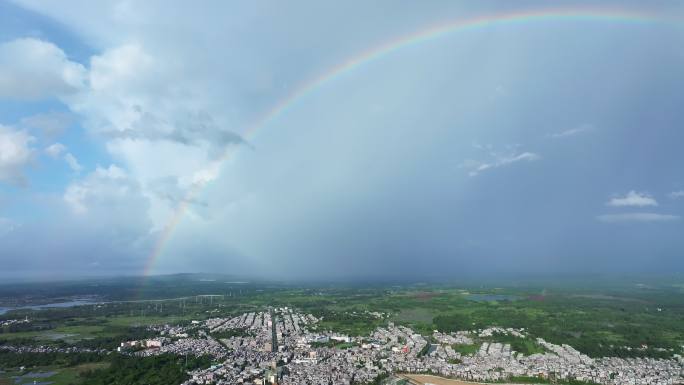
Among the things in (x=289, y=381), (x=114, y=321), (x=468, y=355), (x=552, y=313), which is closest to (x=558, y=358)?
(x=468, y=355)

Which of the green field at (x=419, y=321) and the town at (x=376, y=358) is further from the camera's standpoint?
the green field at (x=419, y=321)

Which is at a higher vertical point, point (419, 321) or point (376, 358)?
point (419, 321)

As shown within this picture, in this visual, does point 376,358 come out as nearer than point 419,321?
Yes

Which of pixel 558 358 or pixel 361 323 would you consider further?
pixel 361 323

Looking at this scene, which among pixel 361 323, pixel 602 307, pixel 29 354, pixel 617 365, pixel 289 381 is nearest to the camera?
pixel 289 381

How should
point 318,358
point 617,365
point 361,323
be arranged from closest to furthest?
point 617,365
point 318,358
point 361,323

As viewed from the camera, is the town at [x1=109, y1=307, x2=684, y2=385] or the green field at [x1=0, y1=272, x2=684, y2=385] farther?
the green field at [x1=0, y1=272, x2=684, y2=385]

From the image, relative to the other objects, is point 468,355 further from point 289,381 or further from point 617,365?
point 289,381
